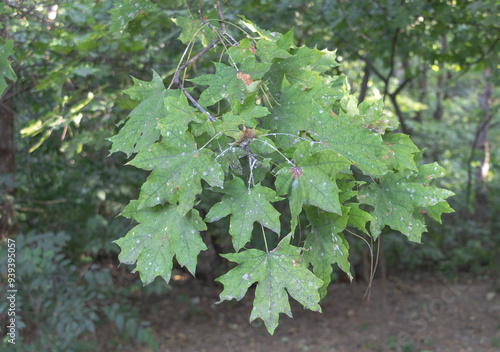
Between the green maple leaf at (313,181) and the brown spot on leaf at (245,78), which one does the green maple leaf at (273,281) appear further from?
the brown spot on leaf at (245,78)

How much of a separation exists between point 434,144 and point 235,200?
18.7ft

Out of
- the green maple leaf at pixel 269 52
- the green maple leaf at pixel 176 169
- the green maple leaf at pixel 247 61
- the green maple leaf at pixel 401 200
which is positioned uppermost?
the green maple leaf at pixel 269 52

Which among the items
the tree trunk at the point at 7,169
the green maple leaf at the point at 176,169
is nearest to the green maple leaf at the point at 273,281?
the green maple leaf at the point at 176,169

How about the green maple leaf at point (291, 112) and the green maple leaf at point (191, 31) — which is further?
the green maple leaf at point (191, 31)

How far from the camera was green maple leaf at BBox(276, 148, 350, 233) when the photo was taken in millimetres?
1051

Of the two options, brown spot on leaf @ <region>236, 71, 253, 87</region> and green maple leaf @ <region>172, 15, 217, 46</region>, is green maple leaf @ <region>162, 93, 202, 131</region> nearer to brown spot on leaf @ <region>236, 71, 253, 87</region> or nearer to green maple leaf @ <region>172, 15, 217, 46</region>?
brown spot on leaf @ <region>236, 71, 253, 87</region>

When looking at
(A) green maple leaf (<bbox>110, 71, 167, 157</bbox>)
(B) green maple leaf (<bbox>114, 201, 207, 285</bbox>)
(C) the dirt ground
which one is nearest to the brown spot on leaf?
(A) green maple leaf (<bbox>110, 71, 167, 157</bbox>)

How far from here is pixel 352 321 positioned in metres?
5.33

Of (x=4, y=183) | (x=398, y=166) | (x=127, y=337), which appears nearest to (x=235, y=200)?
(x=398, y=166)

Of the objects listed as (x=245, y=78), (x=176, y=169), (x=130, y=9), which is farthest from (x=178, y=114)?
(x=130, y=9)

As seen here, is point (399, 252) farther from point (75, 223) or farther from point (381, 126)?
point (381, 126)

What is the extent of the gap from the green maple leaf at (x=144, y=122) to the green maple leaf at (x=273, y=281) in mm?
423

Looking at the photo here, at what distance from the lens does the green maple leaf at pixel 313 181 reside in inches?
41.4

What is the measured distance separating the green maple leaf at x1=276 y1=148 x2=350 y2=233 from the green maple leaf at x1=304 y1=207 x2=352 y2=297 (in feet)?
0.45
